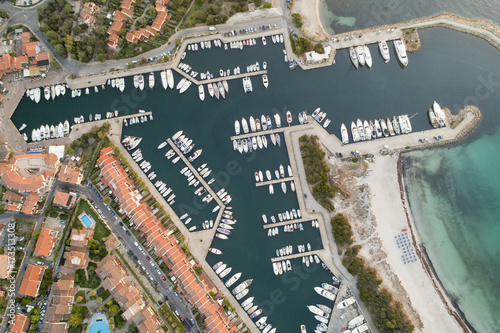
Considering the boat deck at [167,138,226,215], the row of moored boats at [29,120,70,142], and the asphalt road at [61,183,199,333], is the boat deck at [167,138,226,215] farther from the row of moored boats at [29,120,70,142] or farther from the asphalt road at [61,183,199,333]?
the row of moored boats at [29,120,70,142]

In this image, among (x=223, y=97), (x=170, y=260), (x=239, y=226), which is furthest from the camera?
(x=223, y=97)

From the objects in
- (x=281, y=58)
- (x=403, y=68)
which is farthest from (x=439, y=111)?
(x=281, y=58)

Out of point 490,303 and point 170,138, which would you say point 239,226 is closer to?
point 170,138

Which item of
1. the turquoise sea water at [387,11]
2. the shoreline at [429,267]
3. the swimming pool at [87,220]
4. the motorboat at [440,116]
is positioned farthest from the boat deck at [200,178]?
the motorboat at [440,116]

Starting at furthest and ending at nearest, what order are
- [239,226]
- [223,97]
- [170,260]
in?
[223,97] < [239,226] < [170,260]

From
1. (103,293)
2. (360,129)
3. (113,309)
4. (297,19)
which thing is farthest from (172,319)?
(297,19)

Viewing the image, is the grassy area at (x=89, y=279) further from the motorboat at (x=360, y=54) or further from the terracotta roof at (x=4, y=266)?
the motorboat at (x=360, y=54)
